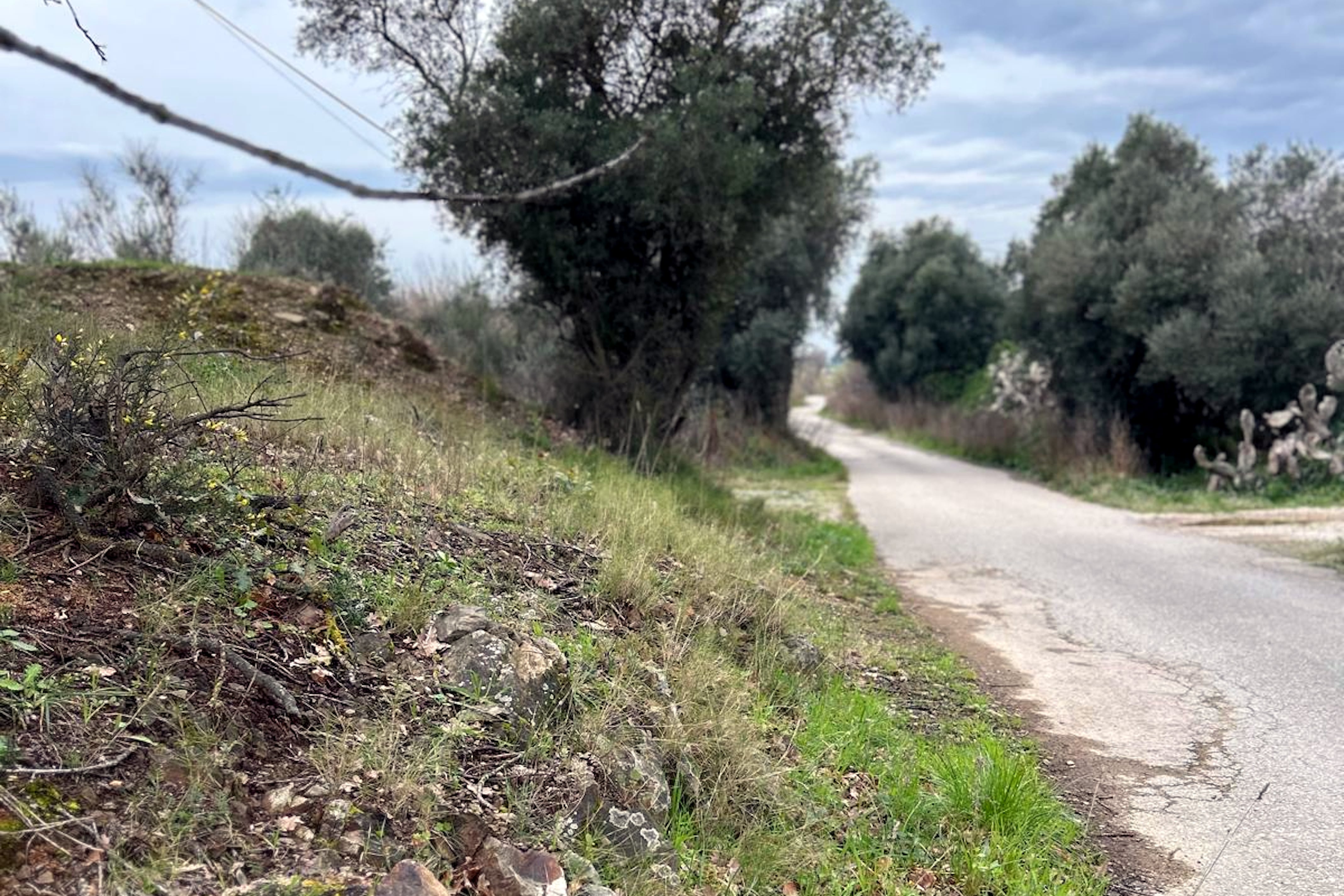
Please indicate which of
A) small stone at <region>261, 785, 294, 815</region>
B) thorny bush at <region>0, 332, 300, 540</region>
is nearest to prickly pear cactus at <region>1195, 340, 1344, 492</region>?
thorny bush at <region>0, 332, 300, 540</region>

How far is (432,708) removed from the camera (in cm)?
333

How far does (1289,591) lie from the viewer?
8.46m

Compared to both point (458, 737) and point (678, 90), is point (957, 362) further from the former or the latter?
point (458, 737)

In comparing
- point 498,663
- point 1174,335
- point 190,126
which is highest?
point 1174,335

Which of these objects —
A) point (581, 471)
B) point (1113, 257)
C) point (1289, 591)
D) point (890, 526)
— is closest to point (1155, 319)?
point (1113, 257)

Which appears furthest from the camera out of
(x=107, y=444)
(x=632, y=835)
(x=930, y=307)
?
(x=930, y=307)

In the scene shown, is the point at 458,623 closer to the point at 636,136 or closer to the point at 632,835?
the point at 632,835

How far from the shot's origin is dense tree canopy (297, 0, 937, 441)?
10.8m

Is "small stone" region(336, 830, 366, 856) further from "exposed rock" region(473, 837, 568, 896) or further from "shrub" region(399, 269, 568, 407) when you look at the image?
"shrub" region(399, 269, 568, 407)

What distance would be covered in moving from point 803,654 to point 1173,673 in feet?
8.90

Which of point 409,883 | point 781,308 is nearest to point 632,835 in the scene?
point 409,883

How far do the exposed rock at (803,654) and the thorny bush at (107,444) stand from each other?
2970mm

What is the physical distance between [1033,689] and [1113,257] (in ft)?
55.6

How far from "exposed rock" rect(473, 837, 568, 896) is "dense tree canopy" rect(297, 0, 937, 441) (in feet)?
26.7
